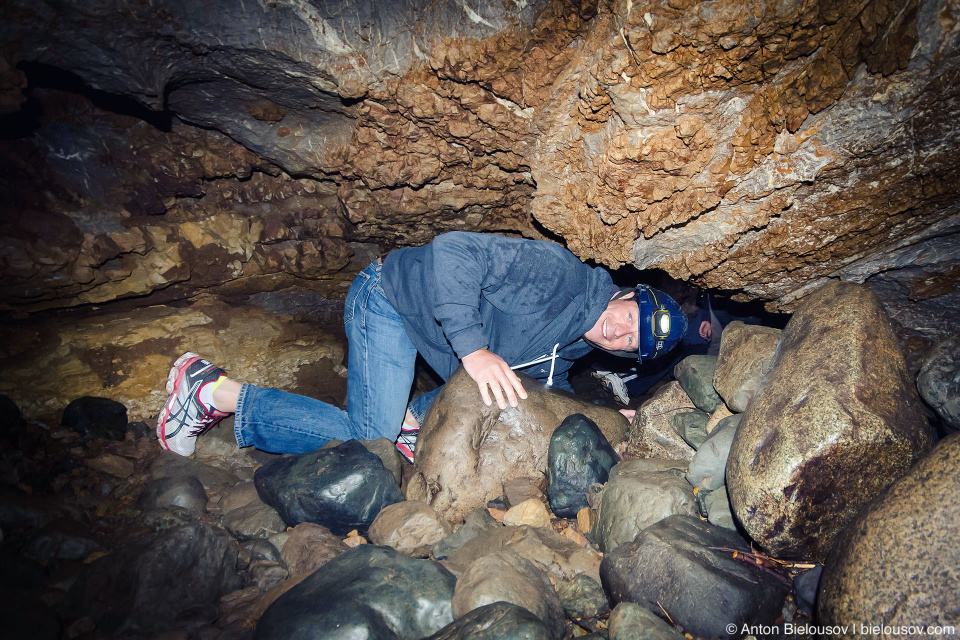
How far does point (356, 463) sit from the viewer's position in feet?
8.40

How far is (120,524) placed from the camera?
2320 mm

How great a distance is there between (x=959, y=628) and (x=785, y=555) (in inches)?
22.8

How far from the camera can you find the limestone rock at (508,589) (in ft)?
5.39

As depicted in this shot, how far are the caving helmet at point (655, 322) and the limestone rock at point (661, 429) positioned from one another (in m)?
0.33

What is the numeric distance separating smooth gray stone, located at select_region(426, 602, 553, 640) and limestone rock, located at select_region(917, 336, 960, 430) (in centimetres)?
209

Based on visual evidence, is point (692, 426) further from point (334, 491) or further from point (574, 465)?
point (334, 491)

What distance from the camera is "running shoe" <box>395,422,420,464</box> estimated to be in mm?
3408

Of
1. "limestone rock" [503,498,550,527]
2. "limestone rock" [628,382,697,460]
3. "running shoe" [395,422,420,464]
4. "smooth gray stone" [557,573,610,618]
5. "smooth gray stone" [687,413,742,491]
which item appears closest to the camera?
"smooth gray stone" [557,573,610,618]

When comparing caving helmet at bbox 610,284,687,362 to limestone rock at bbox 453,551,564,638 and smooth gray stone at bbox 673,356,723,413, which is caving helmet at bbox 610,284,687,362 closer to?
smooth gray stone at bbox 673,356,723,413

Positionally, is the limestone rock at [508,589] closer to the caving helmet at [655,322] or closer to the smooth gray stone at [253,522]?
the smooth gray stone at [253,522]

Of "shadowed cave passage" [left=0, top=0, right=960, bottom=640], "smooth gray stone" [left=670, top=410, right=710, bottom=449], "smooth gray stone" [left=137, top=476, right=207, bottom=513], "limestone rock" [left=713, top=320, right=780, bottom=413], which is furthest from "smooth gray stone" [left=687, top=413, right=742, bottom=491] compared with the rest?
"smooth gray stone" [left=137, top=476, right=207, bottom=513]

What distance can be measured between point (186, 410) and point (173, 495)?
0.69m

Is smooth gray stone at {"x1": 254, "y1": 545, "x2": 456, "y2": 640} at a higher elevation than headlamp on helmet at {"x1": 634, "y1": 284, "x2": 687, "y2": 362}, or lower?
lower

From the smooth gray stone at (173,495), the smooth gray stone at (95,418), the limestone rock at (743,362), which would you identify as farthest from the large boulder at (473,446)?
the smooth gray stone at (95,418)
